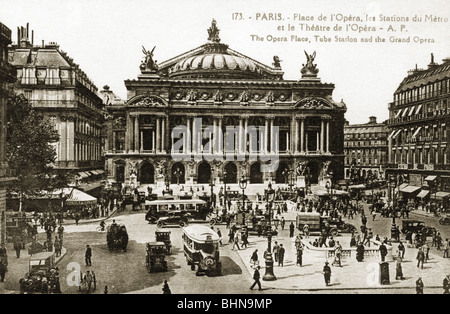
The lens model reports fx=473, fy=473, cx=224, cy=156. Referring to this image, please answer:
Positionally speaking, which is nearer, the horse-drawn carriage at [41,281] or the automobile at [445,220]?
the horse-drawn carriage at [41,281]

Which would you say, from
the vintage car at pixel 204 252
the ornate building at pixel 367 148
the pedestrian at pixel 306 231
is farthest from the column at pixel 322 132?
the vintage car at pixel 204 252

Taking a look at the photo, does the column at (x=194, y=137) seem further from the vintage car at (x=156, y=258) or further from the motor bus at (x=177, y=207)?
the vintage car at (x=156, y=258)

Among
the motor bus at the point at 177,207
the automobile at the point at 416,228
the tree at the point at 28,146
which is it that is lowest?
the automobile at the point at 416,228

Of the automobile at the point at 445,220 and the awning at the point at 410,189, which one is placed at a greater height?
the awning at the point at 410,189

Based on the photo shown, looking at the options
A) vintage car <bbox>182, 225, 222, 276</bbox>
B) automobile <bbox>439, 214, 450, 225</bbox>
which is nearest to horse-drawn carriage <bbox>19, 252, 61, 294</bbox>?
vintage car <bbox>182, 225, 222, 276</bbox>

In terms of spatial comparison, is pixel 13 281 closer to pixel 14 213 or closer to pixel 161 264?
pixel 161 264
